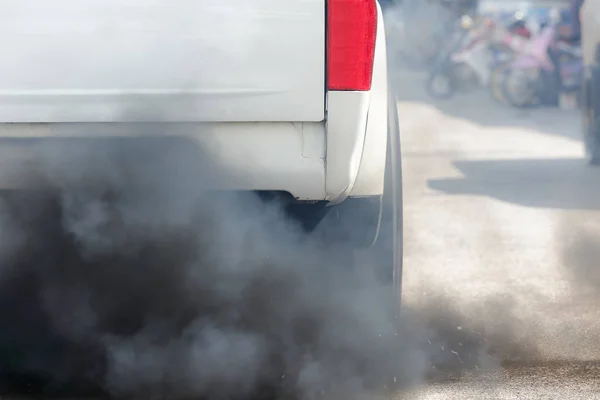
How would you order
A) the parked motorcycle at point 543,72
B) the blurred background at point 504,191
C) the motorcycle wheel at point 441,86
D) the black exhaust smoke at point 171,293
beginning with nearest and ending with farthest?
1. the black exhaust smoke at point 171,293
2. the blurred background at point 504,191
3. the parked motorcycle at point 543,72
4. the motorcycle wheel at point 441,86

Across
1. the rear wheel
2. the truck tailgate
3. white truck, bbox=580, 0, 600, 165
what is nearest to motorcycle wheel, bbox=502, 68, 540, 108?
white truck, bbox=580, 0, 600, 165

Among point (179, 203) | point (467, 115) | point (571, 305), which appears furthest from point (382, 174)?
point (467, 115)

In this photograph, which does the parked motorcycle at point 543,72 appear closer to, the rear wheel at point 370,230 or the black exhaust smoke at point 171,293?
the black exhaust smoke at point 171,293

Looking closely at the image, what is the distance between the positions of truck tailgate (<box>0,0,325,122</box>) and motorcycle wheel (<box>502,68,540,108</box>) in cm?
1156

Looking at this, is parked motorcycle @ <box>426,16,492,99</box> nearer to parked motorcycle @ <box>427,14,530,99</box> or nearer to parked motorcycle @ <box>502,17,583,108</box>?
parked motorcycle @ <box>427,14,530,99</box>

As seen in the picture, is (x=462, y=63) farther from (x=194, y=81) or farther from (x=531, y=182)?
(x=194, y=81)

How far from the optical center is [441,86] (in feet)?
51.8

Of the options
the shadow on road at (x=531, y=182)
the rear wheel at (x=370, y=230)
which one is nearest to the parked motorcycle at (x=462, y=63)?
the shadow on road at (x=531, y=182)

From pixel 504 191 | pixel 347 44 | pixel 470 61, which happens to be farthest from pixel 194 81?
pixel 470 61

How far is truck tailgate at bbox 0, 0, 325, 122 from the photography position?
264 cm

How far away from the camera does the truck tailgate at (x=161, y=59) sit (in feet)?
Answer: 8.68

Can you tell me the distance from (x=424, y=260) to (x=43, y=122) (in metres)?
2.68

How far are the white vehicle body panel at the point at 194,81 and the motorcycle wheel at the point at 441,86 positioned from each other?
13222mm

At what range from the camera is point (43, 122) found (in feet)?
8.91
